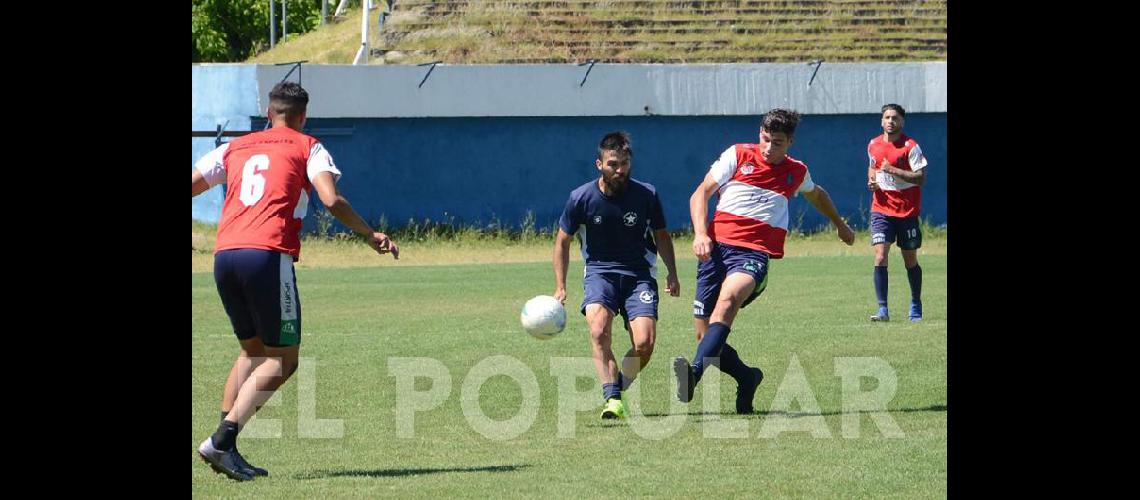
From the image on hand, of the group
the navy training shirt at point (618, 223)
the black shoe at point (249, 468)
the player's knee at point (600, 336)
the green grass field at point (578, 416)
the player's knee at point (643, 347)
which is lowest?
the green grass field at point (578, 416)

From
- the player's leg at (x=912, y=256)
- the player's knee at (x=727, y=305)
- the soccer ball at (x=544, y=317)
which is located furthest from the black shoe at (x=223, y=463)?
the player's leg at (x=912, y=256)

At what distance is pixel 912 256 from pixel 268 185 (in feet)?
32.6

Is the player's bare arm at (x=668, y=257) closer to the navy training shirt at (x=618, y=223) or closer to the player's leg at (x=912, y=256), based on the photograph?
the navy training shirt at (x=618, y=223)

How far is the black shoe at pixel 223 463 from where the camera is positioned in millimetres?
8617

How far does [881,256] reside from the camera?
17.2 metres

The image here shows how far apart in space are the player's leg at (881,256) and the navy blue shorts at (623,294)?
6.34 m

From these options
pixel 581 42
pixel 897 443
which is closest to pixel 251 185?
pixel 897 443

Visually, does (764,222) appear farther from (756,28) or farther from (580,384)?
(756,28)

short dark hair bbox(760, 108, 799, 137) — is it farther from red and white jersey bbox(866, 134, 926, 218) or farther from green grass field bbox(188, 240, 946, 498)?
red and white jersey bbox(866, 134, 926, 218)

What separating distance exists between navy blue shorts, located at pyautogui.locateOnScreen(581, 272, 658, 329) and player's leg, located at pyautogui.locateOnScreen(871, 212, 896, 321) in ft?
20.8

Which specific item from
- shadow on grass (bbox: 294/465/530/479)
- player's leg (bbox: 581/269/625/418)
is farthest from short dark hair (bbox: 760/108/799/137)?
shadow on grass (bbox: 294/465/530/479)

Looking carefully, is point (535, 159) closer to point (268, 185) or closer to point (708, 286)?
point (708, 286)
